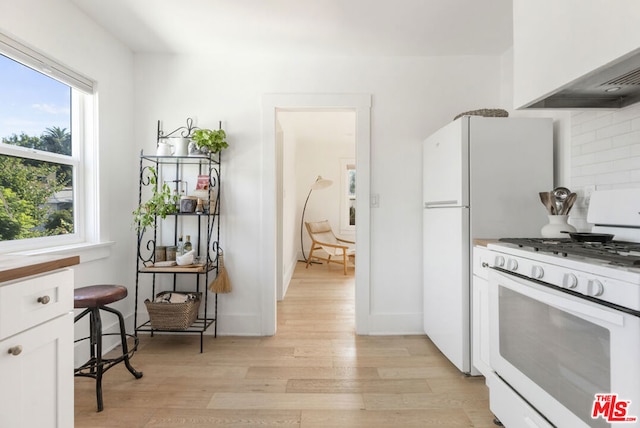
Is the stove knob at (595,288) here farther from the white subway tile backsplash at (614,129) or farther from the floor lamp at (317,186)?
the floor lamp at (317,186)

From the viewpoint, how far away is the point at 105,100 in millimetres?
2457

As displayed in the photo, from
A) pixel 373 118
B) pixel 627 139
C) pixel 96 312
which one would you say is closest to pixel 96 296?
pixel 96 312

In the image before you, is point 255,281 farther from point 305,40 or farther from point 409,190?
point 305,40

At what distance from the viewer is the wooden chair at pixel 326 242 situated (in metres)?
5.68

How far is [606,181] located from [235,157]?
8.18 feet

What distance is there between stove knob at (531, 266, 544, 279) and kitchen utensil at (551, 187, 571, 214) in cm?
80

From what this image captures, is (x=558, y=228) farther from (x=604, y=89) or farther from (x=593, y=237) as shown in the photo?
(x=604, y=89)

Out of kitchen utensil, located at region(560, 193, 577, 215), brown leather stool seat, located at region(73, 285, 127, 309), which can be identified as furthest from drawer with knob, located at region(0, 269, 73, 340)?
kitchen utensil, located at region(560, 193, 577, 215)

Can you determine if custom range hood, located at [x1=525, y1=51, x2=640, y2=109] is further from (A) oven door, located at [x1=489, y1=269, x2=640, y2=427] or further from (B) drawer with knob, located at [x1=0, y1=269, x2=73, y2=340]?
(B) drawer with knob, located at [x1=0, y1=269, x2=73, y2=340]

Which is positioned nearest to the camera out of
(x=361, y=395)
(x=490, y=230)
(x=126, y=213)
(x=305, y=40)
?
(x=361, y=395)

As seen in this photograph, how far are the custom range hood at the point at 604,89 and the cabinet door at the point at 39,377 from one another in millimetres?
2182

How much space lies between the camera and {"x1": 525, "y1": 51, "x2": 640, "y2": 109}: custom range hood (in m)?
1.26

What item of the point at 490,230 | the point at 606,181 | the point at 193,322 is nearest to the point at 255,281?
the point at 193,322

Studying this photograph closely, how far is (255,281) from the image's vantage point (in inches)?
111
